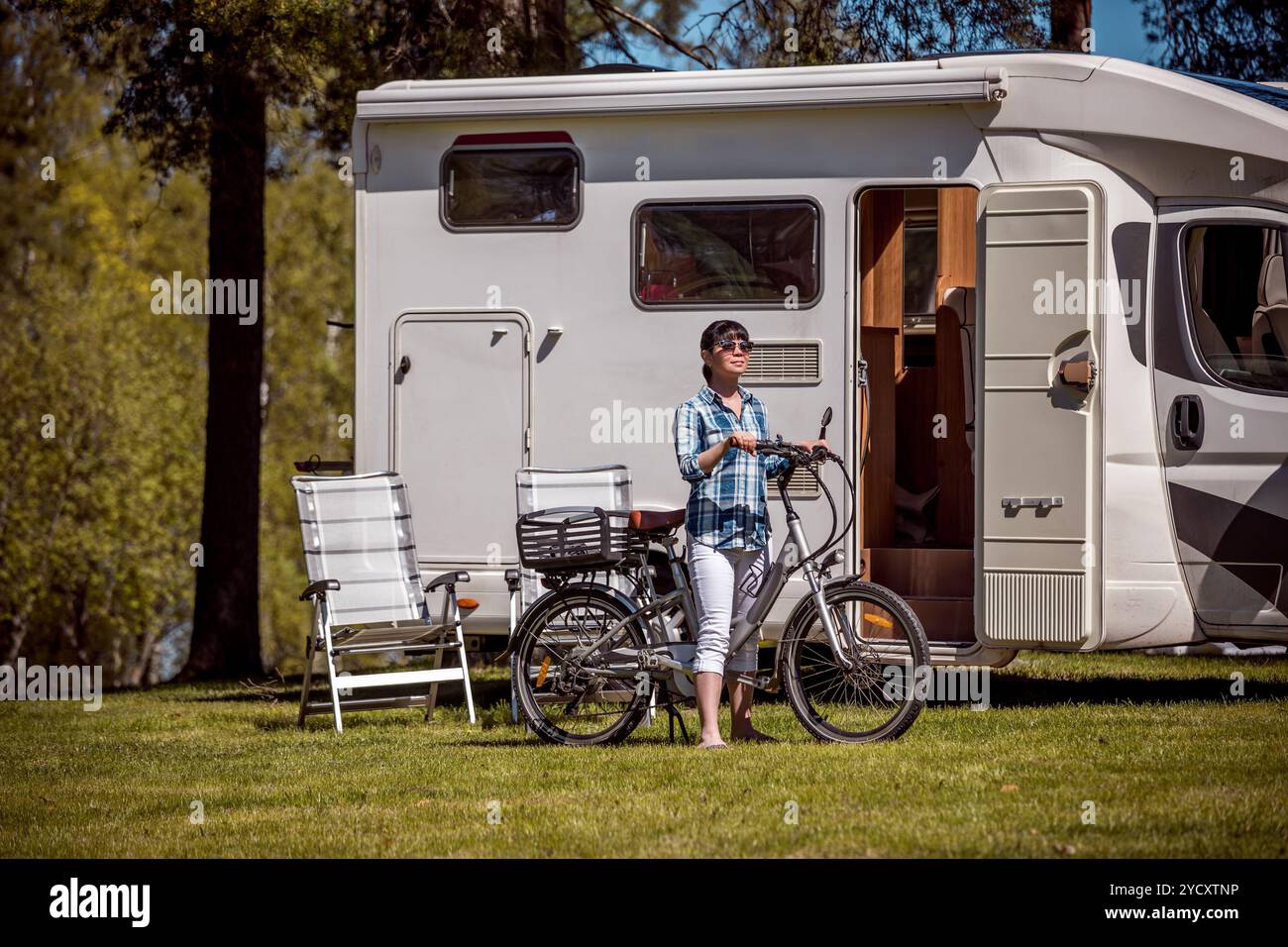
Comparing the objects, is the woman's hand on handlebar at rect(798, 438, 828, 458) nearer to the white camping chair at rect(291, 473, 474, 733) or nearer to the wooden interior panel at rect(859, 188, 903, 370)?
the wooden interior panel at rect(859, 188, 903, 370)

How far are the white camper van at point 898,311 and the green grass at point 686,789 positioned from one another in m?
0.83

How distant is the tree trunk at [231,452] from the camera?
41.0 feet

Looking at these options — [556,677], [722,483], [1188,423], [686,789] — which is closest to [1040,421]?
[1188,423]

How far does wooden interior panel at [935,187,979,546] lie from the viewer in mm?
8523

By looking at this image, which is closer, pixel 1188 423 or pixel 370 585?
pixel 1188 423

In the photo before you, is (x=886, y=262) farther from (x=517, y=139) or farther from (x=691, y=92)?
(x=517, y=139)

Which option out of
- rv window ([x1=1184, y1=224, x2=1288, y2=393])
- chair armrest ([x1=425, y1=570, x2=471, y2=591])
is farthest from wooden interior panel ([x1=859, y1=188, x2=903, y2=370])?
chair armrest ([x1=425, y1=570, x2=471, y2=591])

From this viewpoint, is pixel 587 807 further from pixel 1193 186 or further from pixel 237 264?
pixel 237 264

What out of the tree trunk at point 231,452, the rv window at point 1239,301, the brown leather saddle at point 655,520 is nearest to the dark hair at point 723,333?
the brown leather saddle at point 655,520

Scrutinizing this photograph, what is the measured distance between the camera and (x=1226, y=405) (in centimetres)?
731

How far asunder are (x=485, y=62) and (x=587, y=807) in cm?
727

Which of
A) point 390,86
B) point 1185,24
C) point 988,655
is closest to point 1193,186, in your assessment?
point 988,655

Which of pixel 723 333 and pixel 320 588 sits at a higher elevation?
pixel 723 333

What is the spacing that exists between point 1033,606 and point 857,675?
1.41 metres
